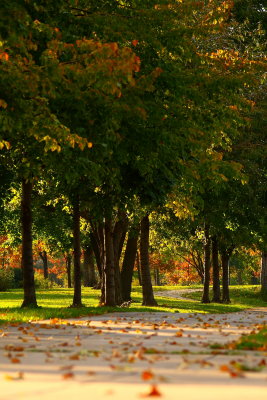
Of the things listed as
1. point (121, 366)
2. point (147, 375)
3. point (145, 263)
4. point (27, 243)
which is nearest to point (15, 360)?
point (121, 366)

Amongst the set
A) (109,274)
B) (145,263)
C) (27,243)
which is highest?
(27,243)

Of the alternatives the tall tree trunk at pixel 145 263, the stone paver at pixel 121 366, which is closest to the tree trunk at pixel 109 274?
the tall tree trunk at pixel 145 263

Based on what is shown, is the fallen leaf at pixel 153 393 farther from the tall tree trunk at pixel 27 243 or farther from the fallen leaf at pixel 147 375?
the tall tree trunk at pixel 27 243

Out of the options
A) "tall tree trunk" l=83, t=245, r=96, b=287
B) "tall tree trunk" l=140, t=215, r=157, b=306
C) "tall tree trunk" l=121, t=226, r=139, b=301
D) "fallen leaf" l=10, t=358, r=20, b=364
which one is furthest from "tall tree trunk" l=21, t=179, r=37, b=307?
"tall tree trunk" l=83, t=245, r=96, b=287

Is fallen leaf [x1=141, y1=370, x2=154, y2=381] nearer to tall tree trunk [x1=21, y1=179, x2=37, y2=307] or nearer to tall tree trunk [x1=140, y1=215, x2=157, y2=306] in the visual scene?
tall tree trunk [x1=21, y1=179, x2=37, y2=307]

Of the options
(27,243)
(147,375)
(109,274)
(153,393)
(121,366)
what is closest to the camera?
(153,393)

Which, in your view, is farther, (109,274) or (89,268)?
(89,268)

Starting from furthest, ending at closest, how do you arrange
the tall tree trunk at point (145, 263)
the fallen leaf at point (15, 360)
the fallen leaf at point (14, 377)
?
the tall tree trunk at point (145, 263)
the fallen leaf at point (15, 360)
the fallen leaf at point (14, 377)

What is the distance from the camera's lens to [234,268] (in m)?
74.1

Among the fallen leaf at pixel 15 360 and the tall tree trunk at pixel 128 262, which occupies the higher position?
the tall tree trunk at pixel 128 262

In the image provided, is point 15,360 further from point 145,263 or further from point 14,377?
point 145,263

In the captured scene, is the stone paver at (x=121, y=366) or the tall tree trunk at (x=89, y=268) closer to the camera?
the stone paver at (x=121, y=366)

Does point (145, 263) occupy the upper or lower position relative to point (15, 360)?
upper

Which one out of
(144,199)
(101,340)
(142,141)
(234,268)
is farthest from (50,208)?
(234,268)
